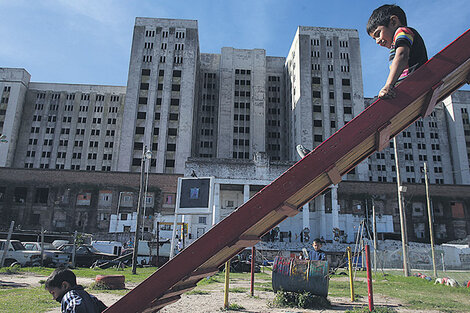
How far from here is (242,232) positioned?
3646 mm

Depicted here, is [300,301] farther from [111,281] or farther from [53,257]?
[53,257]

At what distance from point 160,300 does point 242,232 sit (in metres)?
1.36

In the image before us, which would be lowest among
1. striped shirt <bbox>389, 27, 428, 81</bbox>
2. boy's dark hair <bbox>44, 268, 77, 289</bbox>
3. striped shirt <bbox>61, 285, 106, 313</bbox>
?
striped shirt <bbox>61, 285, 106, 313</bbox>

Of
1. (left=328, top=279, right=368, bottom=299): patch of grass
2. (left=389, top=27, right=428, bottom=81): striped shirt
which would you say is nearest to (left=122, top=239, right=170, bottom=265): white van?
(left=328, top=279, right=368, bottom=299): patch of grass

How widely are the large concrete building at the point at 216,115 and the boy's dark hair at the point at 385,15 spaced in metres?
52.2

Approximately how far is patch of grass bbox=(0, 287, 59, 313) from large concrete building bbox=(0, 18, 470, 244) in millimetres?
44754

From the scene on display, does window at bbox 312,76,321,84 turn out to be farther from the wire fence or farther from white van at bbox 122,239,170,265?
white van at bbox 122,239,170,265

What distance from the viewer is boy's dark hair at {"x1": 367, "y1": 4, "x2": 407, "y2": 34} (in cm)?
403

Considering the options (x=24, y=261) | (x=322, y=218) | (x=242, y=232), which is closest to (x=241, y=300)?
(x=242, y=232)

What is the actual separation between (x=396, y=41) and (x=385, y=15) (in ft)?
1.84

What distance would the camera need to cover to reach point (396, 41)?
3.69 meters

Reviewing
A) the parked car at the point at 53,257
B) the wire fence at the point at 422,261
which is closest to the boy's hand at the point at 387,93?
the parked car at the point at 53,257

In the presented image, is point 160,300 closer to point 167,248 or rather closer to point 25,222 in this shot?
point 167,248

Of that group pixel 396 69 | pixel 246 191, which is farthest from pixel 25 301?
pixel 246 191
